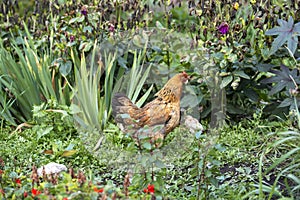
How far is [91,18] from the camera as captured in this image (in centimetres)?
494

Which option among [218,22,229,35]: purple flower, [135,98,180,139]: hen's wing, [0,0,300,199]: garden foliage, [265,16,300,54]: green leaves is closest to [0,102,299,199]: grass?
[0,0,300,199]: garden foliage

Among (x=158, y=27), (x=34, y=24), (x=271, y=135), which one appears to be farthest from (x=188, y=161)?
(x=34, y=24)

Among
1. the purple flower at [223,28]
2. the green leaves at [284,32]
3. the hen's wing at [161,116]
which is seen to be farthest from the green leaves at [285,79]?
the hen's wing at [161,116]

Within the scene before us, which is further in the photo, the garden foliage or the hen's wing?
the garden foliage

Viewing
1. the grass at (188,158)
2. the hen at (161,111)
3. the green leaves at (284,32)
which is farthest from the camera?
the green leaves at (284,32)

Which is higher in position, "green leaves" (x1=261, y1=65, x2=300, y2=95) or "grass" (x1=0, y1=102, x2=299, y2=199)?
"green leaves" (x1=261, y1=65, x2=300, y2=95)

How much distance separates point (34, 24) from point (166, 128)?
6.88 ft

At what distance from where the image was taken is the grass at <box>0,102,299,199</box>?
3.40 meters

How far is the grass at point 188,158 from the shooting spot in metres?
3.40

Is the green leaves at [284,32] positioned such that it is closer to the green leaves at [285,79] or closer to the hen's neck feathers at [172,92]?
the green leaves at [285,79]

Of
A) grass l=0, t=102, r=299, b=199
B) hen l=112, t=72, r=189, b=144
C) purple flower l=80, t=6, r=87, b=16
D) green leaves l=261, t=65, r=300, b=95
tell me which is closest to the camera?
grass l=0, t=102, r=299, b=199

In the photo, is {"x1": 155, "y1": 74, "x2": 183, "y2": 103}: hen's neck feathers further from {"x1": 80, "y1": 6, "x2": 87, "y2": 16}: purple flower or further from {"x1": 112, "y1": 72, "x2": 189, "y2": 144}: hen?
{"x1": 80, "y1": 6, "x2": 87, "y2": 16}: purple flower

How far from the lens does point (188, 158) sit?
4.13 metres

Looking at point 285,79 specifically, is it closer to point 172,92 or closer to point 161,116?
point 172,92
